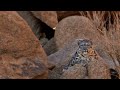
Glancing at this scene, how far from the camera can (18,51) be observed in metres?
4.59

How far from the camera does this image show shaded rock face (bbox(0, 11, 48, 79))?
4375 millimetres

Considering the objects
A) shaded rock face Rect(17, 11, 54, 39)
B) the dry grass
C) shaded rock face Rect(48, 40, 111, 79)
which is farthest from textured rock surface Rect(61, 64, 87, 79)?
shaded rock face Rect(17, 11, 54, 39)

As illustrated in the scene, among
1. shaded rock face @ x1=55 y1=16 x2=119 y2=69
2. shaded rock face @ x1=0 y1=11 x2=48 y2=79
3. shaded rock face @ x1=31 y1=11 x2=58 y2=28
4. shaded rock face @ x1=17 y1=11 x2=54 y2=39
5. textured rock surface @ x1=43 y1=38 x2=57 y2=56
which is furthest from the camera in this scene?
shaded rock face @ x1=17 y1=11 x2=54 y2=39

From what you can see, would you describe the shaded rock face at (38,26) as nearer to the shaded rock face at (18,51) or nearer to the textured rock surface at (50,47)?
the textured rock surface at (50,47)

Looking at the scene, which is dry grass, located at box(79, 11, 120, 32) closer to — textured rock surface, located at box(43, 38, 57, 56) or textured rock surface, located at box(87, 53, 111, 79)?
textured rock surface, located at box(43, 38, 57, 56)

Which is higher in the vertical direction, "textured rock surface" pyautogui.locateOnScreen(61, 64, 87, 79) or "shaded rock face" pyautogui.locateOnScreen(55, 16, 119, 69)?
"shaded rock face" pyautogui.locateOnScreen(55, 16, 119, 69)

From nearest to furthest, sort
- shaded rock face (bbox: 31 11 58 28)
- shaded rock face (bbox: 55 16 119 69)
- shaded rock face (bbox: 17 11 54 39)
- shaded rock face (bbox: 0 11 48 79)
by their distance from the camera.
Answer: shaded rock face (bbox: 0 11 48 79), shaded rock face (bbox: 55 16 119 69), shaded rock face (bbox: 31 11 58 28), shaded rock face (bbox: 17 11 54 39)

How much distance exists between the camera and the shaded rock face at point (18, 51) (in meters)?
4.38

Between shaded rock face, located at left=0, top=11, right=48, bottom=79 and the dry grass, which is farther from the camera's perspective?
the dry grass

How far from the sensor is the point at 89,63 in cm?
491

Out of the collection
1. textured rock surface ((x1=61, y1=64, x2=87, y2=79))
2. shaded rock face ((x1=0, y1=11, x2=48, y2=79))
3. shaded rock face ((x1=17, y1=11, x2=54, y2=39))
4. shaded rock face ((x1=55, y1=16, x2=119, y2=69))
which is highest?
shaded rock face ((x1=17, y1=11, x2=54, y2=39))
